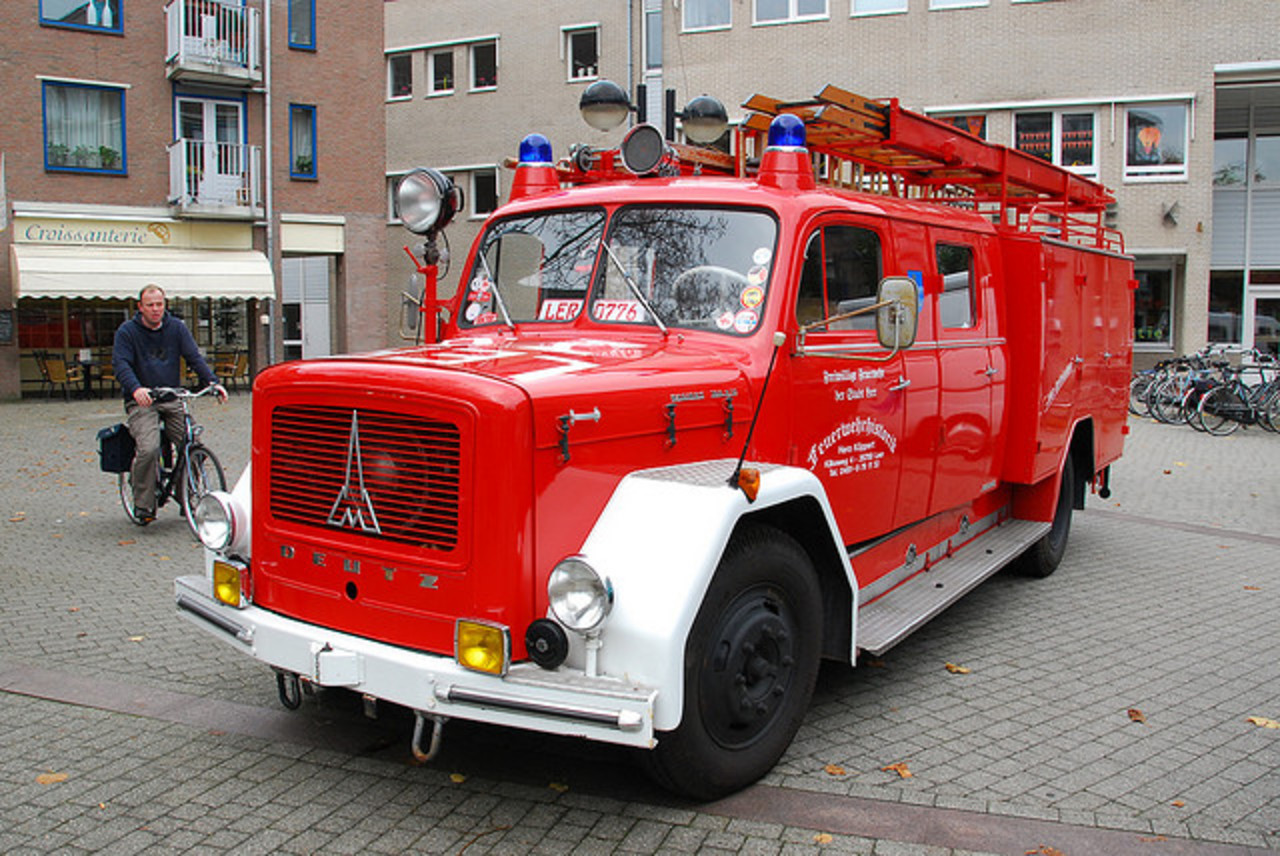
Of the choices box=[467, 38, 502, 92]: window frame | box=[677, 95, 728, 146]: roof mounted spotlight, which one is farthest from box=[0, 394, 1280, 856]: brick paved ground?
box=[467, 38, 502, 92]: window frame

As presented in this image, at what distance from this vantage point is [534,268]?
17.6 feet

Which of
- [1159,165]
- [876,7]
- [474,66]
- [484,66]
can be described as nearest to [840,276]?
[1159,165]

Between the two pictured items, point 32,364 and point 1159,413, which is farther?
point 32,364

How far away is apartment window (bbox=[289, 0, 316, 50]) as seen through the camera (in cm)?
2630

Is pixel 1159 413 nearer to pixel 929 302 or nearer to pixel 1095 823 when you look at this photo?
pixel 929 302

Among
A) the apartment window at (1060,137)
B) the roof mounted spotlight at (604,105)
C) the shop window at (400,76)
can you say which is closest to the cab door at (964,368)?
the roof mounted spotlight at (604,105)

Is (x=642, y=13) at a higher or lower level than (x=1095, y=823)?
higher

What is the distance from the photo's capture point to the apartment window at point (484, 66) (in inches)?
1288

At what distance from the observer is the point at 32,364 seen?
23.8 metres

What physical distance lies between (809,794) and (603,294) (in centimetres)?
231

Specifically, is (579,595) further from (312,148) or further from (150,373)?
(312,148)

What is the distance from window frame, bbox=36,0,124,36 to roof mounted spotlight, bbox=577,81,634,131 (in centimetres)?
2019

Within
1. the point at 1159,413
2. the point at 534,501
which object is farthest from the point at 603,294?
the point at 1159,413

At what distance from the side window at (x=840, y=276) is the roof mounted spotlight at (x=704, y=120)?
157cm
